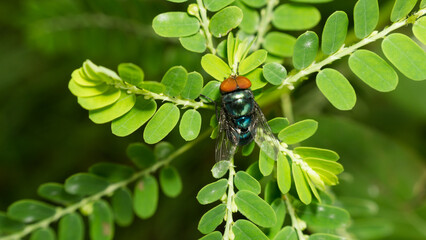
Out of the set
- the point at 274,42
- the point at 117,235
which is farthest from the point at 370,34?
the point at 117,235

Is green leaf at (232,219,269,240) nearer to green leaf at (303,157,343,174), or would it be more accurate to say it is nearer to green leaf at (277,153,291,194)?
green leaf at (277,153,291,194)

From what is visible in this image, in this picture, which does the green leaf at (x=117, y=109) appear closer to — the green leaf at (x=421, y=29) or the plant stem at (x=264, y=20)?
the plant stem at (x=264, y=20)

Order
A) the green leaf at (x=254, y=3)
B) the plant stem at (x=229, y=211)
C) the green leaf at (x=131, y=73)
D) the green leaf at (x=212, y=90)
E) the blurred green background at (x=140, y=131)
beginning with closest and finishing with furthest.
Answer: the green leaf at (x=131, y=73) < the plant stem at (x=229, y=211) < the green leaf at (x=212, y=90) < the green leaf at (x=254, y=3) < the blurred green background at (x=140, y=131)

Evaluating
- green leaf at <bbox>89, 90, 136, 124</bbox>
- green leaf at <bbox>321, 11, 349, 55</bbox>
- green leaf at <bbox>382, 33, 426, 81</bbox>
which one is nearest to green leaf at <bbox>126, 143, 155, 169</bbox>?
green leaf at <bbox>89, 90, 136, 124</bbox>

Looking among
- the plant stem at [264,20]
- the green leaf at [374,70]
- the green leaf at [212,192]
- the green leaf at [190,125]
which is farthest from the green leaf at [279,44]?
the green leaf at [212,192]

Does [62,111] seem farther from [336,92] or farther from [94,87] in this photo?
[336,92]
